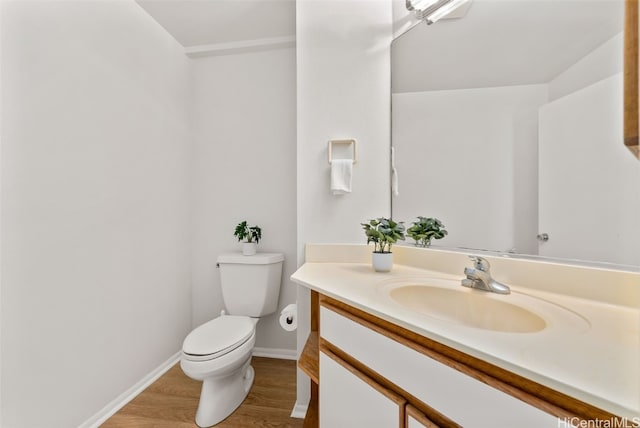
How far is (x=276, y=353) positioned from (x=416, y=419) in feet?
5.27

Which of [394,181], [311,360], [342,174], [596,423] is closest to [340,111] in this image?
[342,174]

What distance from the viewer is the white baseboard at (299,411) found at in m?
1.35

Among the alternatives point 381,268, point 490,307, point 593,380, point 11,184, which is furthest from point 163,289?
point 593,380

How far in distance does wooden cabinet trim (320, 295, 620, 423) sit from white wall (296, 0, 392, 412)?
74 centimetres

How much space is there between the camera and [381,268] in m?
1.11

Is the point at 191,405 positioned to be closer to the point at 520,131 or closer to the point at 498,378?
the point at 498,378

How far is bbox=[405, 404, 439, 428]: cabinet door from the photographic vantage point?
0.55 metres

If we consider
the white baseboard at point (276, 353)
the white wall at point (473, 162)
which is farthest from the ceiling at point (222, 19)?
the white baseboard at point (276, 353)

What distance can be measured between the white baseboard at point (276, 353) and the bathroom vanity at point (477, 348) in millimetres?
939

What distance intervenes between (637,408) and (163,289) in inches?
82.1

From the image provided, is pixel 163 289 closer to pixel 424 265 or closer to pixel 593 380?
pixel 424 265

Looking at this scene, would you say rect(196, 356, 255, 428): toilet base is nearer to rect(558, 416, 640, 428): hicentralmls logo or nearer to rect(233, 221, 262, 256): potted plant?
rect(233, 221, 262, 256): potted plant

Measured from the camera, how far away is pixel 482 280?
853 millimetres

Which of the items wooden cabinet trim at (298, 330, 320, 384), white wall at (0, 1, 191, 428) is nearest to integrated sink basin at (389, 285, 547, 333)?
wooden cabinet trim at (298, 330, 320, 384)
